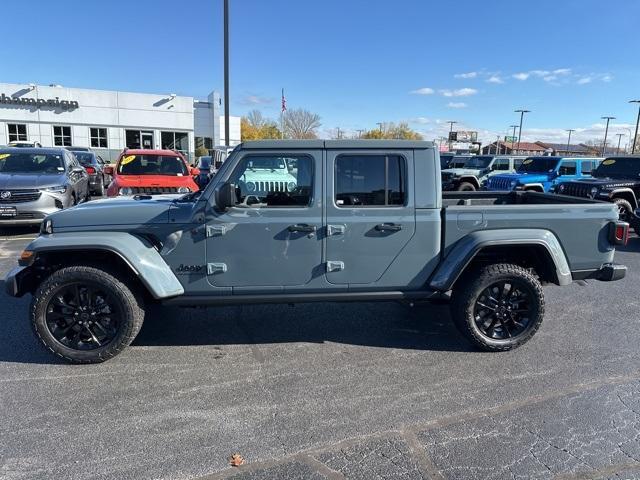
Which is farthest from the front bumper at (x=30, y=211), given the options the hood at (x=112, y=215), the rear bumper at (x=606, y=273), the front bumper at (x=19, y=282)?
the rear bumper at (x=606, y=273)

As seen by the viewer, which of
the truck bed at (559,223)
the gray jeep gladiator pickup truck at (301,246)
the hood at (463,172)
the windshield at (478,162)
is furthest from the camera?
the windshield at (478,162)

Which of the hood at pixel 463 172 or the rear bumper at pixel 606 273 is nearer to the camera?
the rear bumper at pixel 606 273

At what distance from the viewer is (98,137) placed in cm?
3600

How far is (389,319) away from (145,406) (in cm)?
269

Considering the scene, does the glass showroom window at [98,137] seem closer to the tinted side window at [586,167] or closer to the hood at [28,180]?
the hood at [28,180]

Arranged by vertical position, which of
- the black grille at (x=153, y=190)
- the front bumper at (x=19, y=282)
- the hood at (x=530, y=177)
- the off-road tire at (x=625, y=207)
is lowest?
the front bumper at (x=19, y=282)

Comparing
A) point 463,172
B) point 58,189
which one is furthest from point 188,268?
point 463,172

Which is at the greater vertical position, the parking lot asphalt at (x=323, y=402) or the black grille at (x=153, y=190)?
the black grille at (x=153, y=190)

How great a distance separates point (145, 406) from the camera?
3.36 metres

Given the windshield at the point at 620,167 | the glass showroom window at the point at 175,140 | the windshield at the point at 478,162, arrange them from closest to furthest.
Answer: the windshield at the point at 620,167 → the windshield at the point at 478,162 → the glass showroom window at the point at 175,140

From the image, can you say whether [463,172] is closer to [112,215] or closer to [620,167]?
[620,167]

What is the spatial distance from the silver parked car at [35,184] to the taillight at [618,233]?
349 inches

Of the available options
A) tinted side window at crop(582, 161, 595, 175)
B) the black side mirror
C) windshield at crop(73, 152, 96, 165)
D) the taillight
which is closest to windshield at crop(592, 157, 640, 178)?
tinted side window at crop(582, 161, 595, 175)

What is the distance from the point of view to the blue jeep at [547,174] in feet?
48.0
